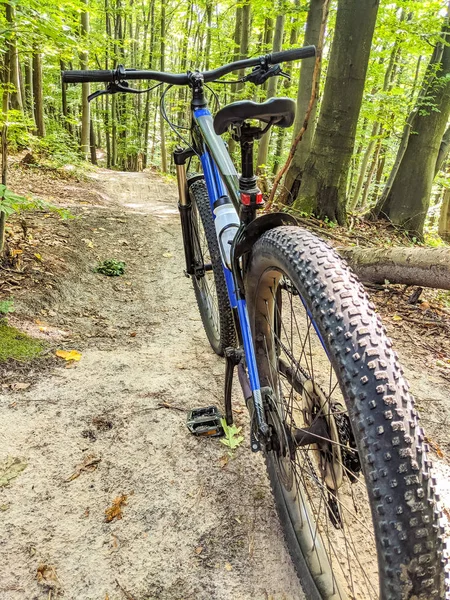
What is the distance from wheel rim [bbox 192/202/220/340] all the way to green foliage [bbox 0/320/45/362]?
3.92 ft

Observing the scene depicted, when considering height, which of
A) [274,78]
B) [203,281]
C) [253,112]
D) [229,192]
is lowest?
[203,281]

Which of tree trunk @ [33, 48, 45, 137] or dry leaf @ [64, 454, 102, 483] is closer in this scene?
dry leaf @ [64, 454, 102, 483]

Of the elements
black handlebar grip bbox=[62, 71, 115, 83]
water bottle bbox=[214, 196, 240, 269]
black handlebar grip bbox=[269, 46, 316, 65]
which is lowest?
water bottle bbox=[214, 196, 240, 269]

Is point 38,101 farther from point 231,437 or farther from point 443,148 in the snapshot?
point 231,437

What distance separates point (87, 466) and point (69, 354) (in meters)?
1.13

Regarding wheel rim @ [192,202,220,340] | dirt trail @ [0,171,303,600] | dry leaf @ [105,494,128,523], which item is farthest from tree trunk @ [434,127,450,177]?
dry leaf @ [105,494,128,523]

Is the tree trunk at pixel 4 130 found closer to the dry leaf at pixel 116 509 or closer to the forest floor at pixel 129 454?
the forest floor at pixel 129 454

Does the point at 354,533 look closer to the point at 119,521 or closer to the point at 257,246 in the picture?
the point at 119,521

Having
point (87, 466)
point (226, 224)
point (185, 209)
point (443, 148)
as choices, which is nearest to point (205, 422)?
point (87, 466)

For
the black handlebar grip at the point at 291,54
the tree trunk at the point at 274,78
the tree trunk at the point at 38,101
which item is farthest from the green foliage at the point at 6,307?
the tree trunk at the point at 38,101

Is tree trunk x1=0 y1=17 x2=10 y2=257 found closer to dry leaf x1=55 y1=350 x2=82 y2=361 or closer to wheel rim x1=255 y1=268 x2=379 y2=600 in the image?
dry leaf x1=55 y1=350 x2=82 y2=361

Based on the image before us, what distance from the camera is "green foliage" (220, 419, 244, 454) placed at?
2057 millimetres

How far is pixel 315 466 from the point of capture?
1688 millimetres

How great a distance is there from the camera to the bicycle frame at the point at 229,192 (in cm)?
156
